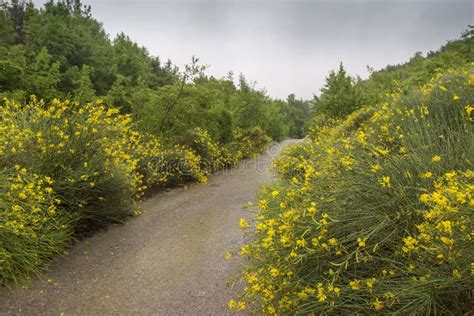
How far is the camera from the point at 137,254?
5.10 metres

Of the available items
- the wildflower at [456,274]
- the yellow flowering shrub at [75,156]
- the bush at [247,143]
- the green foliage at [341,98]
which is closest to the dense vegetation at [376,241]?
the wildflower at [456,274]

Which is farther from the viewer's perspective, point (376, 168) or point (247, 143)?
point (247, 143)

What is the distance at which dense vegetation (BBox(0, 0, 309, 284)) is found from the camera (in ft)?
13.8

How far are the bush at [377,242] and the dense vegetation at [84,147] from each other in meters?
2.76

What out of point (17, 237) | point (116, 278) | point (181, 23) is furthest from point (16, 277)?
point (181, 23)

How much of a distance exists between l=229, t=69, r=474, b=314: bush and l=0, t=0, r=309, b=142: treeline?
4.91m

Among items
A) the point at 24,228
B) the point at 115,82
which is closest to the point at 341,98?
the point at 115,82

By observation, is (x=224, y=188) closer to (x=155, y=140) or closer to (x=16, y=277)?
(x=155, y=140)

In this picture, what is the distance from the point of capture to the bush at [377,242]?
84.8 inches

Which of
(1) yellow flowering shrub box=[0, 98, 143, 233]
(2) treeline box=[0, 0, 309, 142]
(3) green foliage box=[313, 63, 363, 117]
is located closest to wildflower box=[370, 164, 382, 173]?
(1) yellow flowering shrub box=[0, 98, 143, 233]

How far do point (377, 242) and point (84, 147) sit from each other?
4.59m

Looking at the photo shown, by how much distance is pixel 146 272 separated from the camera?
15.0 ft

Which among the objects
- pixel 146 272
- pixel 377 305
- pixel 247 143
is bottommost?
pixel 146 272

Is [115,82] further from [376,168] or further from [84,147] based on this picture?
[376,168]
